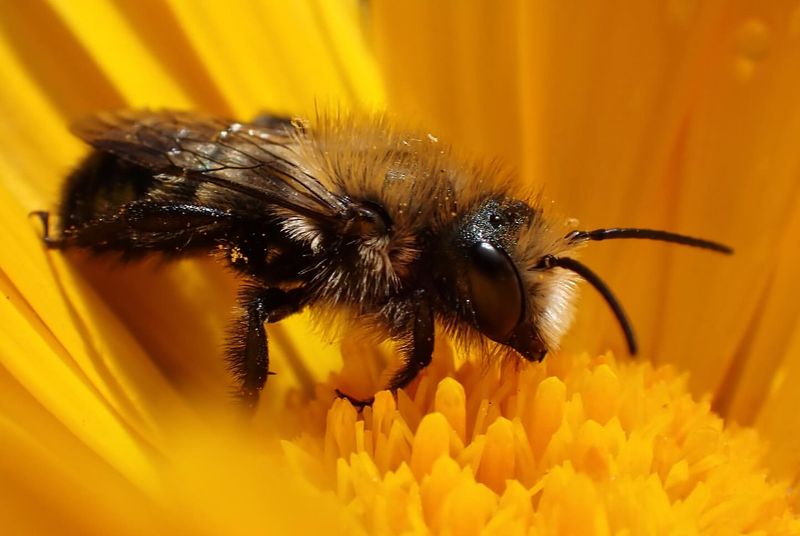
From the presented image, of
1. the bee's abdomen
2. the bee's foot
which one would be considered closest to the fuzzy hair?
the bee's foot

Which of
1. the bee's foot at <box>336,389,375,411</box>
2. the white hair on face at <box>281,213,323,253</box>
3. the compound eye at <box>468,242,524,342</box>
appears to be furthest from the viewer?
the bee's foot at <box>336,389,375,411</box>

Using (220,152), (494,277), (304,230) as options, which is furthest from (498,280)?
(220,152)

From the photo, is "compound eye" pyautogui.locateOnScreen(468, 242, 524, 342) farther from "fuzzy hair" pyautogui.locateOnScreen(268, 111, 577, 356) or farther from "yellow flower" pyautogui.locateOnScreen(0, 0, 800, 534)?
"yellow flower" pyautogui.locateOnScreen(0, 0, 800, 534)

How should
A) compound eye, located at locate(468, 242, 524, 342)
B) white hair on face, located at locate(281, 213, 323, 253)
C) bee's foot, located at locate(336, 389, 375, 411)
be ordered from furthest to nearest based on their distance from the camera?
bee's foot, located at locate(336, 389, 375, 411), white hair on face, located at locate(281, 213, 323, 253), compound eye, located at locate(468, 242, 524, 342)

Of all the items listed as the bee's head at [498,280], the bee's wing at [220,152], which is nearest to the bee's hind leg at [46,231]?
the bee's wing at [220,152]

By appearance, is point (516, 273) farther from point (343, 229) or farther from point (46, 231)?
point (46, 231)

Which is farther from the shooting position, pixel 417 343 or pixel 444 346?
pixel 444 346

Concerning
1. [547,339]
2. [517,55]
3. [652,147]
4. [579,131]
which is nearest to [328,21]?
[517,55]
